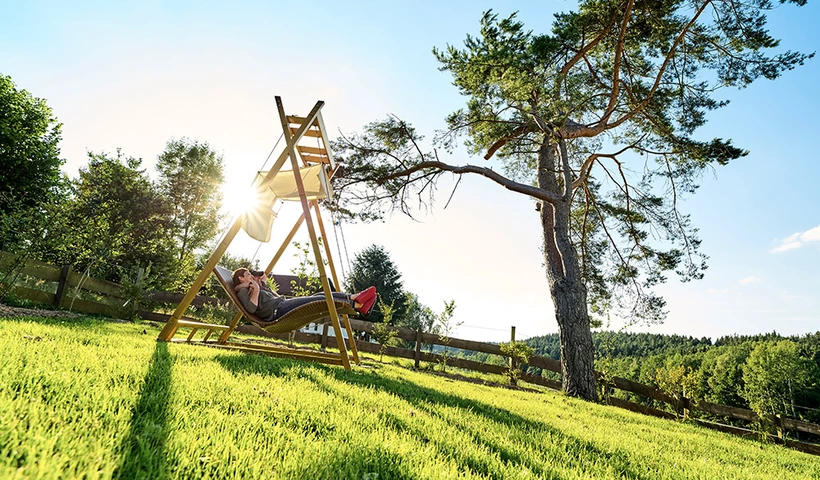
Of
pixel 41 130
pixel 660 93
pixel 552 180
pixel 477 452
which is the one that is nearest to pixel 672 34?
pixel 660 93

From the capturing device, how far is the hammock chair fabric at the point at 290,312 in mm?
4512

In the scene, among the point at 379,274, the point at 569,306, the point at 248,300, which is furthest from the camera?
the point at 379,274

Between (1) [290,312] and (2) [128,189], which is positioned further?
(2) [128,189]

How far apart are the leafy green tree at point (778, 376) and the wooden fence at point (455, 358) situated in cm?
4077

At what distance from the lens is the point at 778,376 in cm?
3972

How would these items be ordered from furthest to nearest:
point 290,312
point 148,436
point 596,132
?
1. point 596,132
2. point 290,312
3. point 148,436

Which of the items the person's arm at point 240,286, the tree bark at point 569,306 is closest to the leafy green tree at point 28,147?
the person's arm at point 240,286

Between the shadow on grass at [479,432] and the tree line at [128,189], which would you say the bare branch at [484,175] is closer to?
the shadow on grass at [479,432]

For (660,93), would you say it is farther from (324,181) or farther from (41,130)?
(41,130)

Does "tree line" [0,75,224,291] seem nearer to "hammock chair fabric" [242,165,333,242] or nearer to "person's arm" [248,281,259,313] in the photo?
Result: "hammock chair fabric" [242,165,333,242]

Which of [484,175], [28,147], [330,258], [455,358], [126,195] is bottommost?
[455,358]

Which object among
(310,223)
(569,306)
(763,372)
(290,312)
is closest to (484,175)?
(569,306)

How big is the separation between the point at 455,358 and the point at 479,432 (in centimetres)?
745

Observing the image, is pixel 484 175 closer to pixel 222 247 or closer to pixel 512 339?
pixel 512 339
